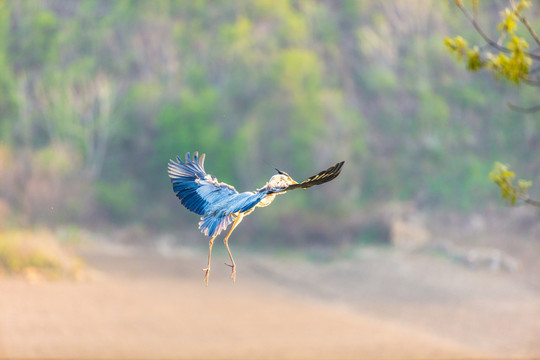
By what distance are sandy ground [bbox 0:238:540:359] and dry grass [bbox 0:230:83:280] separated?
496 millimetres

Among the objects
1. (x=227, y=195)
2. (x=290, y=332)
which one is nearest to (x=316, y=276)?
(x=290, y=332)

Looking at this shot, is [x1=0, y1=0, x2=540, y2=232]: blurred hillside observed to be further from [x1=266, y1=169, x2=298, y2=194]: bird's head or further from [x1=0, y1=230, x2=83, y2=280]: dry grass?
[x1=266, y1=169, x2=298, y2=194]: bird's head

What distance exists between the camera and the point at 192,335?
1714cm

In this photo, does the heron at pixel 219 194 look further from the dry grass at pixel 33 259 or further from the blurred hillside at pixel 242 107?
the blurred hillside at pixel 242 107

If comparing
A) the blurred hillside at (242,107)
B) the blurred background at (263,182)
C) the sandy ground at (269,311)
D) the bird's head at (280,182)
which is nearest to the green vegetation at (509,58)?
the bird's head at (280,182)

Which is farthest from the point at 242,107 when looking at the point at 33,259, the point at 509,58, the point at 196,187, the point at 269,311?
the point at 196,187

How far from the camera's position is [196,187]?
5430 mm

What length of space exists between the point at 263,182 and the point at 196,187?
20681mm

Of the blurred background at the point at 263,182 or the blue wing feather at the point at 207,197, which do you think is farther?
the blurred background at the point at 263,182

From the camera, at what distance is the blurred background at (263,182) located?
1816cm

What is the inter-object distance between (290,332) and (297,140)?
9.90 meters

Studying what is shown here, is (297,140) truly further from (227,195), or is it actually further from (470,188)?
(227,195)

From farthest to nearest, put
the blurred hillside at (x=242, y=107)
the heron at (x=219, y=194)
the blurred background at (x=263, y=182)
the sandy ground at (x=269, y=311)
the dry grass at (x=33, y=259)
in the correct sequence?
the blurred hillside at (x=242, y=107) → the dry grass at (x=33, y=259) → the blurred background at (x=263, y=182) → the sandy ground at (x=269, y=311) → the heron at (x=219, y=194)

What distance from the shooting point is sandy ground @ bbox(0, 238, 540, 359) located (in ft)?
54.2
